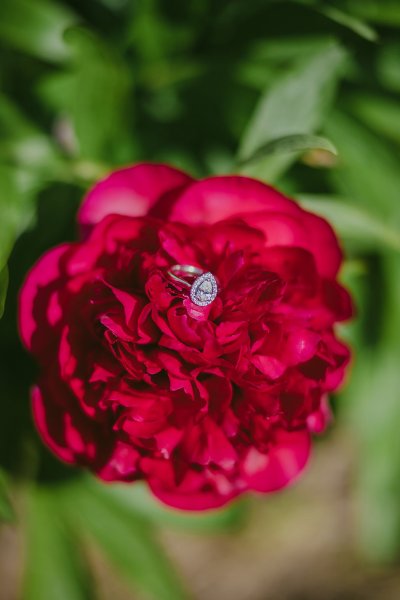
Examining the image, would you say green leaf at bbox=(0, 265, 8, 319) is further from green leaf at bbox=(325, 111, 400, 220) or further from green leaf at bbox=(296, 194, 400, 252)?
green leaf at bbox=(325, 111, 400, 220)

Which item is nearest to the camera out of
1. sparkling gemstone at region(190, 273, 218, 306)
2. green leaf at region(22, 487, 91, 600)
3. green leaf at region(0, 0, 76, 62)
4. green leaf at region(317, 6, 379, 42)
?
sparkling gemstone at region(190, 273, 218, 306)

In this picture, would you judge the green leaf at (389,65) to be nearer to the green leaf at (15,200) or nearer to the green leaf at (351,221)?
the green leaf at (351,221)

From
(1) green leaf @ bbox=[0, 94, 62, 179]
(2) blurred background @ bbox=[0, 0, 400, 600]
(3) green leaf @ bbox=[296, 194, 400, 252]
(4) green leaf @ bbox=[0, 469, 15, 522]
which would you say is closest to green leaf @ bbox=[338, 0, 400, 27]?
(2) blurred background @ bbox=[0, 0, 400, 600]

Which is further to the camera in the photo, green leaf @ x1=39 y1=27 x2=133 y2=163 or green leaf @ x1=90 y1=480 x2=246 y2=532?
green leaf @ x1=90 y1=480 x2=246 y2=532

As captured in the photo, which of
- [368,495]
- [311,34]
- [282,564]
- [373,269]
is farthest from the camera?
[282,564]

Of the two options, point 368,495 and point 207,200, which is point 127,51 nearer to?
point 207,200

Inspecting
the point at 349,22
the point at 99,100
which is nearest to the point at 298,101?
the point at 349,22

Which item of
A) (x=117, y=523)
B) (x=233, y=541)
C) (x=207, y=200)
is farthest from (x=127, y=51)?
(x=233, y=541)

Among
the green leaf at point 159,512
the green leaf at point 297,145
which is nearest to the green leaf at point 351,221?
the green leaf at point 297,145
